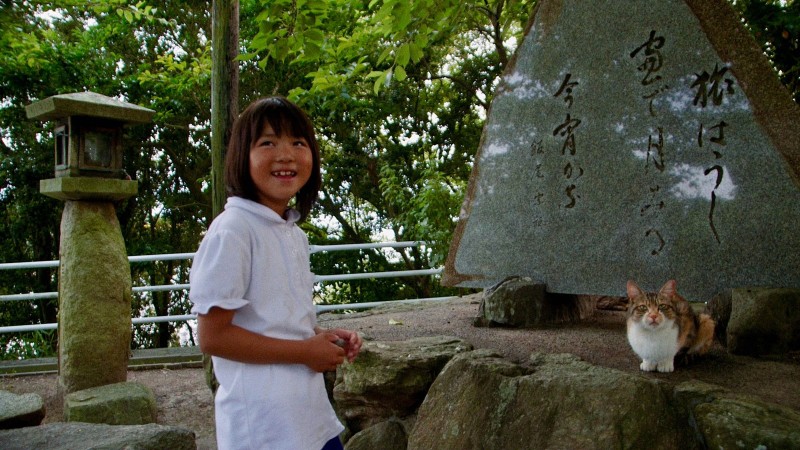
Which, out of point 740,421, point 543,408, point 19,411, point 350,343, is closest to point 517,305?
point 543,408

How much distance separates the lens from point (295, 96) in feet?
24.3

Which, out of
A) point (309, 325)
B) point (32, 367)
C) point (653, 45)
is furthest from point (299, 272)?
point (32, 367)

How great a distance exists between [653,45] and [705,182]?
0.85m

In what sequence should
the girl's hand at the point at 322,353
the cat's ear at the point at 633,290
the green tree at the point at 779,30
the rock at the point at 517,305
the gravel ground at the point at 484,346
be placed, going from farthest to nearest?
1. the green tree at the point at 779,30
2. the rock at the point at 517,305
3. the cat's ear at the point at 633,290
4. the gravel ground at the point at 484,346
5. the girl's hand at the point at 322,353

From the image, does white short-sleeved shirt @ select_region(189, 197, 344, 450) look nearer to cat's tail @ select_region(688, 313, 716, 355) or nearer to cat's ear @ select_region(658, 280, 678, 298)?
cat's ear @ select_region(658, 280, 678, 298)

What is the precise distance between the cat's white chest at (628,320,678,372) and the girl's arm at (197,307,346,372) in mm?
1739

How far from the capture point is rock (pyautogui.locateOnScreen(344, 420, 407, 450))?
3176mm

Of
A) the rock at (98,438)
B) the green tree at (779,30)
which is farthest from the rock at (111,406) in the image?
the green tree at (779,30)

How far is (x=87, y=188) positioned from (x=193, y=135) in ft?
Result: 15.7

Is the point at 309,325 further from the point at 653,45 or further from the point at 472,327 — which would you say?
the point at 653,45

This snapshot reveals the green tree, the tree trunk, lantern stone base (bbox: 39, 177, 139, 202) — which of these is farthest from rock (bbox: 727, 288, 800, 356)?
lantern stone base (bbox: 39, 177, 139, 202)

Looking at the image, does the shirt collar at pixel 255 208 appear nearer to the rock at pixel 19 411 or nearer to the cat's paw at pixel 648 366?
the cat's paw at pixel 648 366

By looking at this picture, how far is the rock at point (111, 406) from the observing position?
14.9ft

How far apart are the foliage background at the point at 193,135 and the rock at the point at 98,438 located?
170 inches
